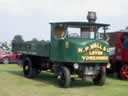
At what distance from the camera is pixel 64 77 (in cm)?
1677

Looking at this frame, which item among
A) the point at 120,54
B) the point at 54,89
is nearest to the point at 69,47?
the point at 54,89

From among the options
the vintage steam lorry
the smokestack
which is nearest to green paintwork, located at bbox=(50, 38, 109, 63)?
the vintage steam lorry

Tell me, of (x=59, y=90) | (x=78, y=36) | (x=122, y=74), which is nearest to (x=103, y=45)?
(x=78, y=36)

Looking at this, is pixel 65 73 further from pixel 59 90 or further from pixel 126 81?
pixel 126 81

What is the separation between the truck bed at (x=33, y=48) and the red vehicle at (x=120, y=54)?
417cm

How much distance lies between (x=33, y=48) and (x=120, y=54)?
174 inches

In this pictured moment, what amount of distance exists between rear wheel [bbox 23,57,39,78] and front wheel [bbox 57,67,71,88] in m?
3.75

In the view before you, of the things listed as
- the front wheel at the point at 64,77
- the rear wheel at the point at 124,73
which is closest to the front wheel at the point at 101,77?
the front wheel at the point at 64,77

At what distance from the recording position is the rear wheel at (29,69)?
2078 centimetres

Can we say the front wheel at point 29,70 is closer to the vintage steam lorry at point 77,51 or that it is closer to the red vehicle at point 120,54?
the vintage steam lorry at point 77,51

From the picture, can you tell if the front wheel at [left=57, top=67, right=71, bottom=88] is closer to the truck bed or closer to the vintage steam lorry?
the vintage steam lorry

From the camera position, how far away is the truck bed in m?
18.9

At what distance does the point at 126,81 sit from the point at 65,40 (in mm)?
4650

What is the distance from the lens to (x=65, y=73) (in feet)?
54.6
